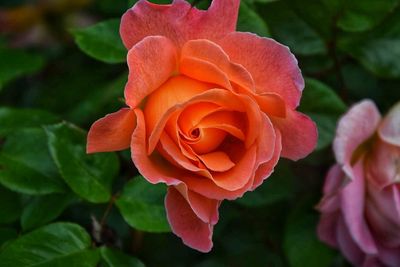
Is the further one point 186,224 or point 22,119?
point 22,119

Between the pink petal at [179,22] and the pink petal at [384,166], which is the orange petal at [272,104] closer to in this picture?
the pink petal at [179,22]

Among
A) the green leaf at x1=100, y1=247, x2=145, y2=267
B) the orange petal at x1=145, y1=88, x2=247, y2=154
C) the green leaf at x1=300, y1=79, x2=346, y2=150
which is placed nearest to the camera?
the orange petal at x1=145, y1=88, x2=247, y2=154

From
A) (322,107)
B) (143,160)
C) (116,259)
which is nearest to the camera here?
(143,160)

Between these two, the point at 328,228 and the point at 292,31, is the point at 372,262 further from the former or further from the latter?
the point at 292,31

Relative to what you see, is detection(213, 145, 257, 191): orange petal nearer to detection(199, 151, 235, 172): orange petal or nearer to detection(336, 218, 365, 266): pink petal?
detection(199, 151, 235, 172): orange petal

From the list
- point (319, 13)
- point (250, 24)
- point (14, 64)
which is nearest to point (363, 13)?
point (319, 13)

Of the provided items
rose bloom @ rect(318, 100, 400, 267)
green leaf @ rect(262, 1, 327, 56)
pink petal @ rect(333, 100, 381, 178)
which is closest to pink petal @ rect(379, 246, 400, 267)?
rose bloom @ rect(318, 100, 400, 267)

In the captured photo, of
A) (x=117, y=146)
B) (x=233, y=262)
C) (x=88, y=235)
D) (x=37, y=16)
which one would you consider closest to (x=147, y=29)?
(x=117, y=146)
